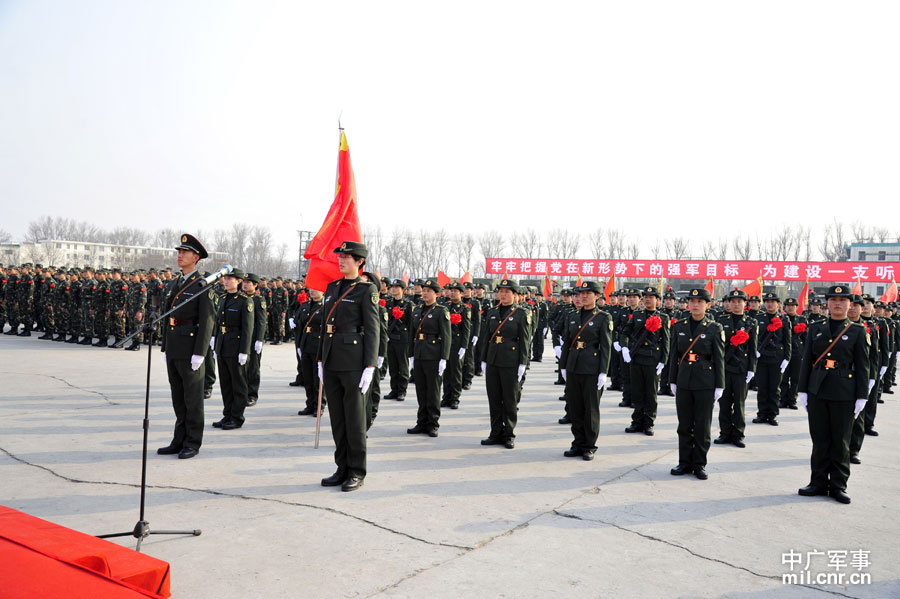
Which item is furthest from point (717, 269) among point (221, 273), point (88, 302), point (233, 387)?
point (221, 273)

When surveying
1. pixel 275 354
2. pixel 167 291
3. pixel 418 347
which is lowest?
pixel 275 354

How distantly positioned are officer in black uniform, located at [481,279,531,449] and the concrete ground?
28 centimetres

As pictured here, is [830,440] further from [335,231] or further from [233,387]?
[233,387]

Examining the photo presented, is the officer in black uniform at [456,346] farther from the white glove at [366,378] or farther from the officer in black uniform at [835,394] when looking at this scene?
the officer in black uniform at [835,394]

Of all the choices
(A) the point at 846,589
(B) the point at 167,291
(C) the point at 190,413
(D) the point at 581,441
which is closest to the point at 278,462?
(C) the point at 190,413

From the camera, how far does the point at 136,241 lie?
4847 inches

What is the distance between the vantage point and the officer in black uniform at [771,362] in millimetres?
9352

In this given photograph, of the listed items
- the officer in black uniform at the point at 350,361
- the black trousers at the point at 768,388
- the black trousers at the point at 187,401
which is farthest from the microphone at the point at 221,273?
the black trousers at the point at 768,388

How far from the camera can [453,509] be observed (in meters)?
4.95

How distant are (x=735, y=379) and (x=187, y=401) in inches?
252

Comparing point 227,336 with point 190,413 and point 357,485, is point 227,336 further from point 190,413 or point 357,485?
point 357,485

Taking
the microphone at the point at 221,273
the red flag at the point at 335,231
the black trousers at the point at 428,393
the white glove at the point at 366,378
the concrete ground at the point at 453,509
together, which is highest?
the red flag at the point at 335,231

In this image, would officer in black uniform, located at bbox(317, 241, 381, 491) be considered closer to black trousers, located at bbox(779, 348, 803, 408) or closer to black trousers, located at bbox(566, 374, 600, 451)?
black trousers, located at bbox(566, 374, 600, 451)

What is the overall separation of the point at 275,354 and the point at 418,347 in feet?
29.6
